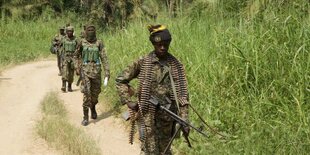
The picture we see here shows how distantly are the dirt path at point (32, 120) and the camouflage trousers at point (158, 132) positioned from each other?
6.48 ft

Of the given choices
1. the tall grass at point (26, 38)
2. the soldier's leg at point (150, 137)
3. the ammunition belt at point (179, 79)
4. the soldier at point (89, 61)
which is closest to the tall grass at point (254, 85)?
the soldier's leg at point (150, 137)

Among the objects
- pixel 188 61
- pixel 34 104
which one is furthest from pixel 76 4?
pixel 188 61

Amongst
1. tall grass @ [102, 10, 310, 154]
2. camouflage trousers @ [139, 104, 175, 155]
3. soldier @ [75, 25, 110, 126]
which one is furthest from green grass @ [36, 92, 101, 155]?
camouflage trousers @ [139, 104, 175, 155]

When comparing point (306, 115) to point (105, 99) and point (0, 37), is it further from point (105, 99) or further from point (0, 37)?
point (0, 37)

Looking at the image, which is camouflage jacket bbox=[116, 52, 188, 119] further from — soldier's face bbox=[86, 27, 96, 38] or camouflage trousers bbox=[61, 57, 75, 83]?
camouflage trousers bbox=[61, 57, 75, 83]

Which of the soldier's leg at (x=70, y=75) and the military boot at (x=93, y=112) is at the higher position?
the soldier's leg at (x=70, y=75)

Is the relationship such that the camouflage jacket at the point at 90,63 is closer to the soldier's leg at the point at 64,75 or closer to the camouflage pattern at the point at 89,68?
the camouflage pattern at the point at 89,68

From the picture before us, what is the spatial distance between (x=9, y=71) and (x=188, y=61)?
31.2 feet

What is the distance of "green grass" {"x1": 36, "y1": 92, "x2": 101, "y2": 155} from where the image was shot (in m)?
6.40

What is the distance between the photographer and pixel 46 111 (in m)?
8.90

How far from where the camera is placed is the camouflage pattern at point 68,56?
1155 centimetres

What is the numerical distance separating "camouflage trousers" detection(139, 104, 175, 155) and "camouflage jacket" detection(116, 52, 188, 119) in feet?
0.65

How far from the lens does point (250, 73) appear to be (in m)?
6.51

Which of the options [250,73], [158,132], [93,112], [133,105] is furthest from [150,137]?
[93,112]
